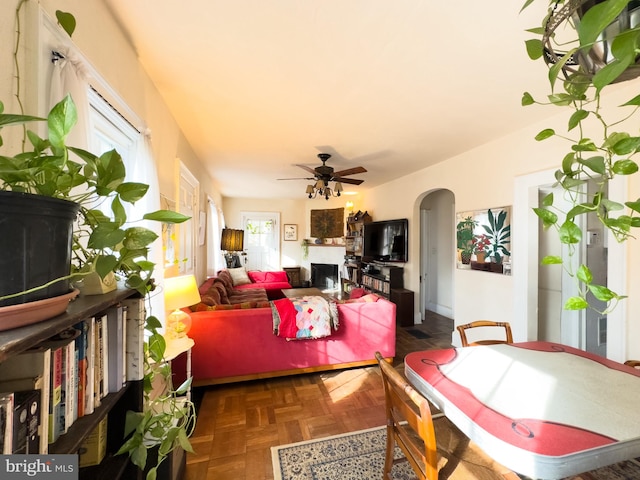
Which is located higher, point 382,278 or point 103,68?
point 103,68

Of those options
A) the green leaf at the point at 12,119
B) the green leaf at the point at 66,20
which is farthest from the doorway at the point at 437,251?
the green leaf at the point at 12,119

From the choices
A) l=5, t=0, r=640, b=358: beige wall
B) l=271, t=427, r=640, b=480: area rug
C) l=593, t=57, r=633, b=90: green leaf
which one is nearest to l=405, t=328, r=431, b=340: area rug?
l=5, t=0, r=640, b=358: beige wall

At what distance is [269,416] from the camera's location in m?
2.15

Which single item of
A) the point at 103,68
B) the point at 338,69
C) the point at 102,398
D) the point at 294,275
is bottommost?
the point at 294,275

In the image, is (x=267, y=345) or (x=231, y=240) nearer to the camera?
(x=267, y=345)

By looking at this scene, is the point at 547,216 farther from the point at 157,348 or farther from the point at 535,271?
the point at 535,271

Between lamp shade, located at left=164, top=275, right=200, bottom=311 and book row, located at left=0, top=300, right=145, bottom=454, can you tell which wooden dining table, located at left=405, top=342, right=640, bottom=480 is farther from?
lamp shade, located at left=164, top=275, right=200, bottom=311

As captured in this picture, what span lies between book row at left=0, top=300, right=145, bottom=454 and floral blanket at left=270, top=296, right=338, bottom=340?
66.7 inches

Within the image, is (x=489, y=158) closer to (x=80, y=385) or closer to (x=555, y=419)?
(x=555, y=419)

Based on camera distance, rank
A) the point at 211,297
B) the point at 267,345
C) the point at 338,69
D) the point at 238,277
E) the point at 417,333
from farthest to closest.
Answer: the point at 238,277 → the point at 417,333 → the point at 211,297 → the point at 267,345 → the point at 338,69

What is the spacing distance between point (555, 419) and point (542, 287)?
8.99 ft

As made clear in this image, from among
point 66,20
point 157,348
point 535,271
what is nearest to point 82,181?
point 66,20

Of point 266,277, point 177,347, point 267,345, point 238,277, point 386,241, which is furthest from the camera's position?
point 266,277

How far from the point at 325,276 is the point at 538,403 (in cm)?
625
